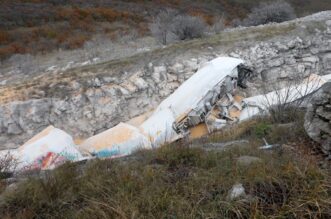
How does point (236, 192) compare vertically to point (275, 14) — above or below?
above

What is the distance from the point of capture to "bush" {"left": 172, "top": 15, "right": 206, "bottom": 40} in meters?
12.3

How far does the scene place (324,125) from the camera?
3807mm

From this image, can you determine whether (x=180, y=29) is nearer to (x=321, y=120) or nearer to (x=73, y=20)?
(x=321, y=120)

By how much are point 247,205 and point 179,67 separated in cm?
680

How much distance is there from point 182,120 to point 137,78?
229 cm

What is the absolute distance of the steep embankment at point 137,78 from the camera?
327 inches

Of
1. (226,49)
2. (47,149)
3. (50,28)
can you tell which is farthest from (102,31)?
(47,149)

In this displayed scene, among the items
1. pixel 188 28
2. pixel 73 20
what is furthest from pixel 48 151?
pixel 73 20

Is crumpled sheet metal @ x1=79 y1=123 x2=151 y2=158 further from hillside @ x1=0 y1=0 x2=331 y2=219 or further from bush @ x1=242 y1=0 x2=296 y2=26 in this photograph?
bush @ x1=242 y1=0 x2=296 y2=26

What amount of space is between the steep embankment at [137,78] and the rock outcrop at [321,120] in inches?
195

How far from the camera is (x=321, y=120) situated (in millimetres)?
3883

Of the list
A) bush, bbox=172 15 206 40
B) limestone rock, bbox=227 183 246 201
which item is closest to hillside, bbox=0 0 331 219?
limestone rock, bbox=227 183 246 201

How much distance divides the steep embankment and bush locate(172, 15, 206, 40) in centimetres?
120

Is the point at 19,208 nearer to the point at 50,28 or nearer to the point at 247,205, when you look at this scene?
the point at 247,205
